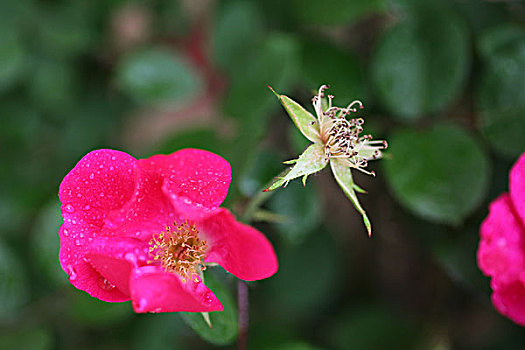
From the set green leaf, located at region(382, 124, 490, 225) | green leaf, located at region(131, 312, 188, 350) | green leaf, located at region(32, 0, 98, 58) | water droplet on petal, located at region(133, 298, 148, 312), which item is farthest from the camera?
green leaf, located at region(32, 0, 98, 58)

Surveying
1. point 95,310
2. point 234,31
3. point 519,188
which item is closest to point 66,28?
point 234,31

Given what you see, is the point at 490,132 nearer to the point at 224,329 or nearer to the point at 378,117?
the point at 378,117

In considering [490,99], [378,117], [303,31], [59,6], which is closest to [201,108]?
[59,6]

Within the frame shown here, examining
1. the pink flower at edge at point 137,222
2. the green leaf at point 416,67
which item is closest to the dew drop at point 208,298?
the pink flower at edge at point 137,222

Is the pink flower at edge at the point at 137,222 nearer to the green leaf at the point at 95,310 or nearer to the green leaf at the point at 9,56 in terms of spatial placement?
the green leaf at the point at 95,310

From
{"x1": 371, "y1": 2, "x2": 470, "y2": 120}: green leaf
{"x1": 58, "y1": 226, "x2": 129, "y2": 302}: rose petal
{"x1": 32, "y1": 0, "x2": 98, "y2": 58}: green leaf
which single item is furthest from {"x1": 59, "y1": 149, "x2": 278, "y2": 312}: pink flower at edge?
{"x1": 32, "y1": 0, "x2": 98, "y2": 58}: green leaf

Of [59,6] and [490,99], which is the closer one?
[490,99]

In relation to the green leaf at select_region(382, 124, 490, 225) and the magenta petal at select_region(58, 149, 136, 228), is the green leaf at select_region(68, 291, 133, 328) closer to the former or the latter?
the magenta petal at select_region(58, 149, 136, 228)
